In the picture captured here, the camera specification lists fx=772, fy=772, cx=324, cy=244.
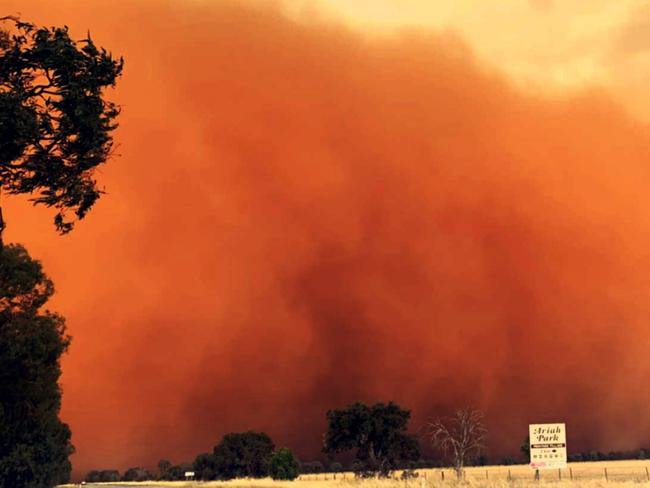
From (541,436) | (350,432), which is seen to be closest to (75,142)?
(541,436)

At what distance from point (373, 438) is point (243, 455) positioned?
4144 centimetres

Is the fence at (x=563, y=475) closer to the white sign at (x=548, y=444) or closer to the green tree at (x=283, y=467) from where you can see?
the white sign at (x=548, y=444)

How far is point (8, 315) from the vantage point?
41.2m

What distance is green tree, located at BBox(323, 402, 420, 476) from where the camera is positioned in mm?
94438

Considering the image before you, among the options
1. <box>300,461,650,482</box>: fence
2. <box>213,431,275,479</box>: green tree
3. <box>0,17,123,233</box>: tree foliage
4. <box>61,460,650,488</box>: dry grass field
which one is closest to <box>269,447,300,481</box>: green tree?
<box>61,460,650,488</box>: dry grass field

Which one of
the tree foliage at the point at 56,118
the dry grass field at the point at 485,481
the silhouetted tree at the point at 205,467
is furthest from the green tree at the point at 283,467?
the tree foliage at the point at 56,118

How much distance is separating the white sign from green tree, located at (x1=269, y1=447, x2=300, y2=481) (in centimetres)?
6460

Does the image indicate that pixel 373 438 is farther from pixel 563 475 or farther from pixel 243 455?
pixel 243 455

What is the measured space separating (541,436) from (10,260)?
117 feet

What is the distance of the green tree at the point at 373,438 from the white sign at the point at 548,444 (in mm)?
43519

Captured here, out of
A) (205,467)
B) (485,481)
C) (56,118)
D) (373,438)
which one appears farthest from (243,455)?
(56,118)

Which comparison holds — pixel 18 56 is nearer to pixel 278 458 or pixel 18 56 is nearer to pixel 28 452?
pixel 28 452

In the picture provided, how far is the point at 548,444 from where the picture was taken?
171 feet

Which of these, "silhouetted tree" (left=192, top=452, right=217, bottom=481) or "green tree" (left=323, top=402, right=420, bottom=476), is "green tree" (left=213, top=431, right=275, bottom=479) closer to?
"silhouetted tree" (left=192, top=452, right=217, bottom=481)
